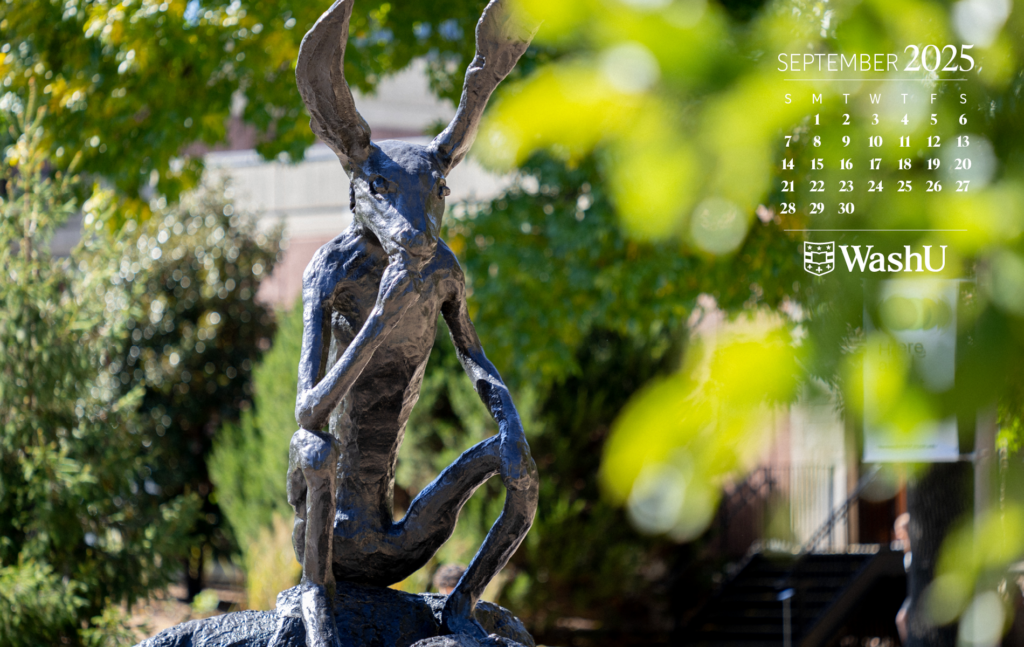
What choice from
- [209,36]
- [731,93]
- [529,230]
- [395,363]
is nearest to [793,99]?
[731,93]

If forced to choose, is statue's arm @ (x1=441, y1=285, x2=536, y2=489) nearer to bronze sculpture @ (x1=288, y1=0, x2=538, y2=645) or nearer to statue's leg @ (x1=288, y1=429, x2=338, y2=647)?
bronze sculpture @ (x1=288, y1=0, x2=538, y2=645)

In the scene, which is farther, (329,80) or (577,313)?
(577,313)

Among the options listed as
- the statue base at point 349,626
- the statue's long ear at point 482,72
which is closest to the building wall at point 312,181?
the statue's long ear at point 482,72

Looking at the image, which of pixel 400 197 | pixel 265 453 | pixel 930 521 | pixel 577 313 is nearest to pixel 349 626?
pixel 400 197

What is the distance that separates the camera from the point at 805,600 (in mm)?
12078

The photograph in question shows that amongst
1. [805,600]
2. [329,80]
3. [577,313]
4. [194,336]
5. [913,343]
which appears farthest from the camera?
[194,336]

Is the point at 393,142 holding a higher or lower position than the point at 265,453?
higher

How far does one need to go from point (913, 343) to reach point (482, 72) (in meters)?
2.37

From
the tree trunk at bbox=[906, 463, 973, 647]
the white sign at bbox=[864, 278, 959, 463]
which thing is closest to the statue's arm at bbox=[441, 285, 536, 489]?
the white sign at bbox=[864, 278, 959, 463]

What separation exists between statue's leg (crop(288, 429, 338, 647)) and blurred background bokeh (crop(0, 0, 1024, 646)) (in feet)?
3.61

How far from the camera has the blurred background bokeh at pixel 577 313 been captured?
3.02 feet

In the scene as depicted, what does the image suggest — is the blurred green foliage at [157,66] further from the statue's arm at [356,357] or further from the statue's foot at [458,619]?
the statue's foot at [458,619]

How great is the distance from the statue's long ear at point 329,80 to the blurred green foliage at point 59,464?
16.0 ft

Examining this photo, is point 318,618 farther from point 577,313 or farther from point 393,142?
point 577,313
